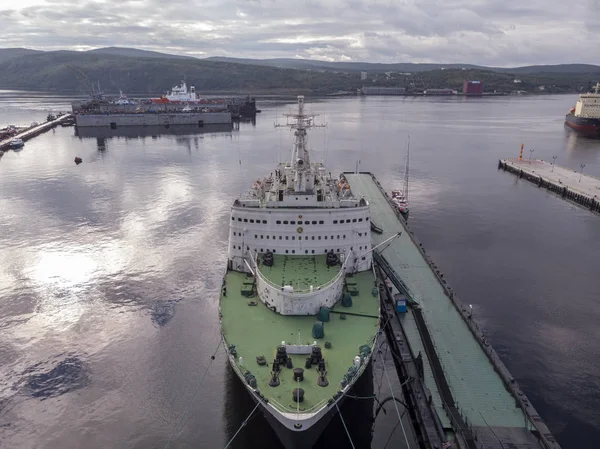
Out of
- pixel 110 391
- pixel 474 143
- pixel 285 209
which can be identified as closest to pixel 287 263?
pixel 285 209

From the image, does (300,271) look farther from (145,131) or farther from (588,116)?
(588,116)

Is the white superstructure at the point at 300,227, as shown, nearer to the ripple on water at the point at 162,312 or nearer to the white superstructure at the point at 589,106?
the ripple on water at the point at 162,312

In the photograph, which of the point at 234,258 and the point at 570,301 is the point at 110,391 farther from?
the point at 570,301

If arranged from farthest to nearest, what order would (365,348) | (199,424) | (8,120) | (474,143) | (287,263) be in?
1. (8,120)
2. (474,143)
3. (287,263)
4. (199,424)
5. (365,348)

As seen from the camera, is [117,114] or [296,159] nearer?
[296,159]

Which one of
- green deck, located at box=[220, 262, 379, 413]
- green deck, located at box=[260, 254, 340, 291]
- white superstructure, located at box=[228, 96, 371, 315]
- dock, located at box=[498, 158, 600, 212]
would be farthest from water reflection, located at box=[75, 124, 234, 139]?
green deck, located at box=[220, 262, 379, 413]

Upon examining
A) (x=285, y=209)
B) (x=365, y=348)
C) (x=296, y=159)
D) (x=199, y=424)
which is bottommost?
(x=199, y=424)
